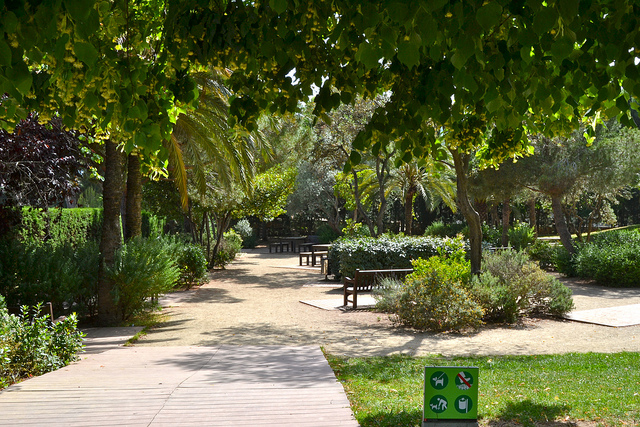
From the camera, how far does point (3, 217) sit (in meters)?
9.90

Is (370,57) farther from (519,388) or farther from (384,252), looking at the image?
(384,252)

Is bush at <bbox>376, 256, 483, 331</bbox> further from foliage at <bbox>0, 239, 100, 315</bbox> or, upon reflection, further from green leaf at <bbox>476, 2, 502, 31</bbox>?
green leaf at <bbox>476, 2, 502, 31</bbox>

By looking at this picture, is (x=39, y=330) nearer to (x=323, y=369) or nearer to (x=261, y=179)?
(x=323, y=369)

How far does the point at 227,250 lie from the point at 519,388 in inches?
833

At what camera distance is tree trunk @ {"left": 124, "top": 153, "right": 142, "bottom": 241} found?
12477 mm

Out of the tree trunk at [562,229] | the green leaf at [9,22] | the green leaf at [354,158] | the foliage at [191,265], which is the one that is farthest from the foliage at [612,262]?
the green leaf at [9,22]

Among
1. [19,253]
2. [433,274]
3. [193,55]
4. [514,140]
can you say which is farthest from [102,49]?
[433,274]

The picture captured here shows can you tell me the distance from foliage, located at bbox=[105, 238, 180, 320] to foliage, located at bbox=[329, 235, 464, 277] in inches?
249

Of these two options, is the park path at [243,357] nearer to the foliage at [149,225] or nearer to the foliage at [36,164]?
the foliage at [36,164]

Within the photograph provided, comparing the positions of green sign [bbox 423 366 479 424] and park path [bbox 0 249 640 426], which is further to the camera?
park path [bbox 0 249 640 426]

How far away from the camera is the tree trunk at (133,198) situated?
1248 cm

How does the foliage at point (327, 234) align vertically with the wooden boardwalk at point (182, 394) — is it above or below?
above

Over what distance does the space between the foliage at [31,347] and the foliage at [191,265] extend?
9.71 meters

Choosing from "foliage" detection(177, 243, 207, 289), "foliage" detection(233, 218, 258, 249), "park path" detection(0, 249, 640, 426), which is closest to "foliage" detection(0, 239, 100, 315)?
"park path" detection(0, 249, 640, 426)
